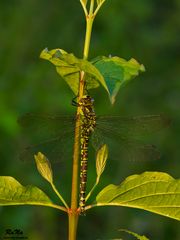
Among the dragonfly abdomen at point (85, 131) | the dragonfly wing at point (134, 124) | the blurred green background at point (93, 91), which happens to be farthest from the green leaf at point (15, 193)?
the blurred green background at point (93, 91)

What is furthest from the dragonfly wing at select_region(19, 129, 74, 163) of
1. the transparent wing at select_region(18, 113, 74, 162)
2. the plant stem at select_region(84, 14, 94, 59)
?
the plant stem at select_region(84, 14, 94, 59)

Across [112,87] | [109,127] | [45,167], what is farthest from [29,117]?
[112,87]

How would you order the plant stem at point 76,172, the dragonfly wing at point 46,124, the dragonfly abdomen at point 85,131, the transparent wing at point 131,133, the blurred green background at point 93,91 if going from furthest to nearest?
the blurred green background at point 93,91 < the transparent wing at point 131,133 < the dragonfly wing at point 46,124 < the dragonfly abdomen at point 85,131 < the plant stem at point 76,172

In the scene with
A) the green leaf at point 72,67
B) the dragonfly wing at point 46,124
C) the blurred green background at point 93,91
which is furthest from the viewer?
the blurred green background at point 93,91

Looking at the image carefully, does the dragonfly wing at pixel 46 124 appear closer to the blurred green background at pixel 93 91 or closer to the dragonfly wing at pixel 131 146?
the dragonfly wing at pixel 131 146

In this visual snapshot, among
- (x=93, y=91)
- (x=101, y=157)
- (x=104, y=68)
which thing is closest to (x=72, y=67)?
(x=104, y=68)

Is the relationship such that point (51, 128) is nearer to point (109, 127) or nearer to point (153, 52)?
point (109, 127)
